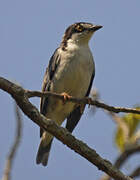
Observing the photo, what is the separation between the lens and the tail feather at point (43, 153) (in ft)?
21.7

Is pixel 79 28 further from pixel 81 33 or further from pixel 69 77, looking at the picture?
pixel 69 77

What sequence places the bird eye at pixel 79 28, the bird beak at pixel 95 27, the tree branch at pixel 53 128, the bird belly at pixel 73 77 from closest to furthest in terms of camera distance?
the tree branch at pixel 53 128
the bird belly at pixel 73 77
the bird beak at pixel 95 27
the bird eye at pixel 79 28

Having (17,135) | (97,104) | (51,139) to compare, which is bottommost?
(51,139)

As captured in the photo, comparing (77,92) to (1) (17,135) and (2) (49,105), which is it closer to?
(2) (49,105)

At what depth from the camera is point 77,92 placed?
20.7ft

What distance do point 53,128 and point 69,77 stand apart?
2.61 metres

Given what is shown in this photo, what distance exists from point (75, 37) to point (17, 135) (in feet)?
10.2

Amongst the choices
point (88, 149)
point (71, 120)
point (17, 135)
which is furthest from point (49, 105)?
point (88, 149)

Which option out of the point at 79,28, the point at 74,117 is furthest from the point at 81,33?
the point at 74,117

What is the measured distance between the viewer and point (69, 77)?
20.3ft

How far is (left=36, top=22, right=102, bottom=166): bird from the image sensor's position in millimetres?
6223

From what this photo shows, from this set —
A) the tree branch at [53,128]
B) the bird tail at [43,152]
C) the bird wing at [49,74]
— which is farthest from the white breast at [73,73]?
the tree branch at [53,128]

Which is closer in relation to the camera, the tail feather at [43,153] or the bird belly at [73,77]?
the bird belly at [73,77]

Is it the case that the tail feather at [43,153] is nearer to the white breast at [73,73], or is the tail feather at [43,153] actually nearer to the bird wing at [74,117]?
the bird wing at [74,117]
